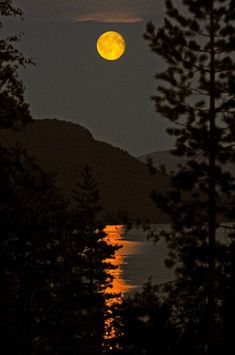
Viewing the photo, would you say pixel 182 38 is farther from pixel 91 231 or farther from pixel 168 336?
pixel 91 231

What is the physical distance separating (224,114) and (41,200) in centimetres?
1344

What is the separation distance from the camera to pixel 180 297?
26.7 m

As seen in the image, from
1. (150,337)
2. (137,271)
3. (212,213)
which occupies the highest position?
(212,213)

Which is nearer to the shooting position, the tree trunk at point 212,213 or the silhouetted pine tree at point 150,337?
the silhouetted pine tree at point 150,337

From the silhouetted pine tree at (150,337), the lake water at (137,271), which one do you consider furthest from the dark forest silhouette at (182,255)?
the lake water at (137,271)

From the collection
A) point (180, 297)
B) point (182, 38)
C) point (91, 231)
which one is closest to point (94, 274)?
point (91, 231)

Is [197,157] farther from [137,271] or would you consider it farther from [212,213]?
[137,271]

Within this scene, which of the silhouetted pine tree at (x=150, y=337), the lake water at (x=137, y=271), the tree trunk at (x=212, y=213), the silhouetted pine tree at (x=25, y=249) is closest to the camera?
the silhouetted pine tree at (x=25, y=249)

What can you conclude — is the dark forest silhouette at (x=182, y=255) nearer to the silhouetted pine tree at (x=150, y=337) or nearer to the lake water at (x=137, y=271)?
the silhouetted pine tree at (x=150, y=337)

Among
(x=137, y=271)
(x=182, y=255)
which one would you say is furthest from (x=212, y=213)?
(x=137, y=271)

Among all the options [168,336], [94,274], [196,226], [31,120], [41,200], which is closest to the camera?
[31,120]

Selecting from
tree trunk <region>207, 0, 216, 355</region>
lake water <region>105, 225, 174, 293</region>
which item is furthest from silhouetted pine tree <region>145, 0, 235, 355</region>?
lake water <region>105, 225, 174, 293</region>

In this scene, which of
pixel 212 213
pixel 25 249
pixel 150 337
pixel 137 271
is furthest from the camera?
pixel 137 271

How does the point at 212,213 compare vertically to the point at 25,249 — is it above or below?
above
